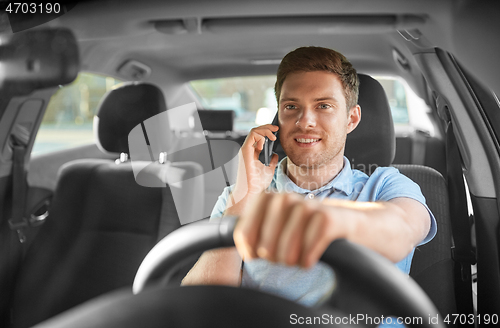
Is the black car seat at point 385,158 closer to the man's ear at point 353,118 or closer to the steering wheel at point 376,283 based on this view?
the man's ear at point 353,118

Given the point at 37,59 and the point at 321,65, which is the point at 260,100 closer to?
the point at 321,65

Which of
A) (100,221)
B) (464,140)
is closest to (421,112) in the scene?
(464,140)

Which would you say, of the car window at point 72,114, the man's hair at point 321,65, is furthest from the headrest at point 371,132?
the car window at point 72,114

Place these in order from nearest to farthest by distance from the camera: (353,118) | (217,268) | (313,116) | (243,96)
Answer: (217,268)
(313,116)
(353,118)
(243,96)

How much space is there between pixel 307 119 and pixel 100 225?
933 mm

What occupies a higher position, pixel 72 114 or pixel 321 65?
pixel 321 65

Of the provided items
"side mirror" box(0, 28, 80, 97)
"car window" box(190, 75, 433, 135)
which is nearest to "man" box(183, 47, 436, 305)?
"car window" box(190, 75, 433, 135)

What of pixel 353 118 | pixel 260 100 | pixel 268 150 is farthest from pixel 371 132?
pixel 260 100

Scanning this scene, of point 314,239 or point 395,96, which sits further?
point 395,96

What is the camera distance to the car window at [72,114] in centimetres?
155

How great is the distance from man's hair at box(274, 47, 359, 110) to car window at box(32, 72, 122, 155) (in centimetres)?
76

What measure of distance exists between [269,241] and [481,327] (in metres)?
1.08

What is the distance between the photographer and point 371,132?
128cm

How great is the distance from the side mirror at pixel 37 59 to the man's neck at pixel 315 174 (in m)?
0.71
